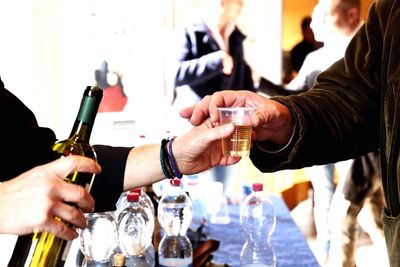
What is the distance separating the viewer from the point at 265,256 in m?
2.30

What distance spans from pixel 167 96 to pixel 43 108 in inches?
31.6

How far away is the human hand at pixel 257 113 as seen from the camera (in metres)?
1.51

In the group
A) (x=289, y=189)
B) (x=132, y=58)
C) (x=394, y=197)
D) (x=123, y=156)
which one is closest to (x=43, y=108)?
(x=132, y=58)

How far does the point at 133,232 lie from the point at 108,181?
1.34ft

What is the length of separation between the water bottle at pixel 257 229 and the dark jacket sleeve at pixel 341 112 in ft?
2.20

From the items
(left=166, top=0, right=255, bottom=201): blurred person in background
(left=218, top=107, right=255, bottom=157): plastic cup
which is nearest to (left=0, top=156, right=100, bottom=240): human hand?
(left=218, top=107, right=255, bottom=157): plastic cup

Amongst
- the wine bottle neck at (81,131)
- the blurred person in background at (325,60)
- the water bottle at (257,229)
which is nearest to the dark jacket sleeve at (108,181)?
the wine bottle neck at (81,131)

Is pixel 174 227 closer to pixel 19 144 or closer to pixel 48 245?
pixel 19 144

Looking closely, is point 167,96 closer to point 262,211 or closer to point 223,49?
point 223,49

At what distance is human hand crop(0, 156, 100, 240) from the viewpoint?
95 cm

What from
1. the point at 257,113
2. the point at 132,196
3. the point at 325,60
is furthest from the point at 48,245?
the point at 325,60

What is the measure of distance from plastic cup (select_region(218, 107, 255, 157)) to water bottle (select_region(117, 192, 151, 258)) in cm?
56

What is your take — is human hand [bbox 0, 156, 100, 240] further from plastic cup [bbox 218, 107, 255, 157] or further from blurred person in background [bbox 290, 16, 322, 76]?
blurred person in background [bbox 290, 16, 322, 76]

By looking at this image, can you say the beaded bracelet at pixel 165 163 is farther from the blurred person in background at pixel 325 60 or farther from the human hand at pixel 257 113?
the blurred person in background at pixel 325 60
